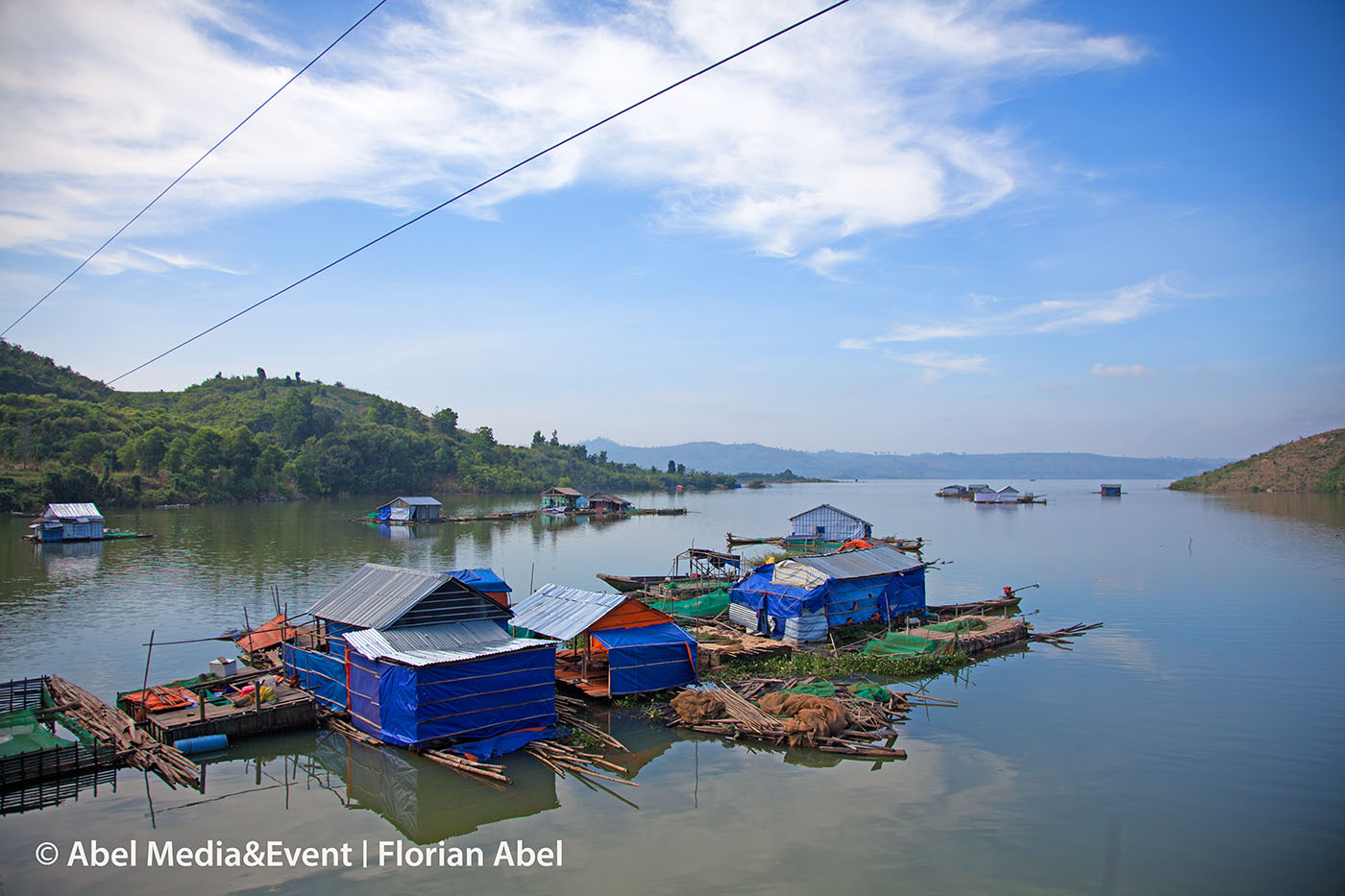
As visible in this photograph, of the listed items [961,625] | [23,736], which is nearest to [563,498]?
[961,625]

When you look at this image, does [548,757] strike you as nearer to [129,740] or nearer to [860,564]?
[129,740]

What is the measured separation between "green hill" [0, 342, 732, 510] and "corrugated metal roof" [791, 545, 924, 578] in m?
69.3

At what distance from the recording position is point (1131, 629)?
28859 mm

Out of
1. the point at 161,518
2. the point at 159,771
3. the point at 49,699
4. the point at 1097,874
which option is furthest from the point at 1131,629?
the point at 161,518

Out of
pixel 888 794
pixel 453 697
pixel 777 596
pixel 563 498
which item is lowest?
pixel 888 794

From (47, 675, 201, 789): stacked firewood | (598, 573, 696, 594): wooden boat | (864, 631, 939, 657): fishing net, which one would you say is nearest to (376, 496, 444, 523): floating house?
(598, 573, 696, 594): wooden boat

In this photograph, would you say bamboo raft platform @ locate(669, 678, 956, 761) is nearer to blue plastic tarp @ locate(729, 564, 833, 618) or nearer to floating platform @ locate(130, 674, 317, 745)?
blue plastic tarp @ locate(729, 564, 833, 618)

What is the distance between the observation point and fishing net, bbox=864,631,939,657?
22984mm

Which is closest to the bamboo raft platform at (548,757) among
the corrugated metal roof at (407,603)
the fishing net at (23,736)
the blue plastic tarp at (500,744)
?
the blue plastic tarp at (500,744)

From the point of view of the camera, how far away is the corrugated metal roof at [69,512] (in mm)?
48844

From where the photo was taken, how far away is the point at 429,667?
48.2 ft

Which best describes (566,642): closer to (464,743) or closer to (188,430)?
(464,743)

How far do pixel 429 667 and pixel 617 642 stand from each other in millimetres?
5175

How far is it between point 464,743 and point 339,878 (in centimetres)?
388
